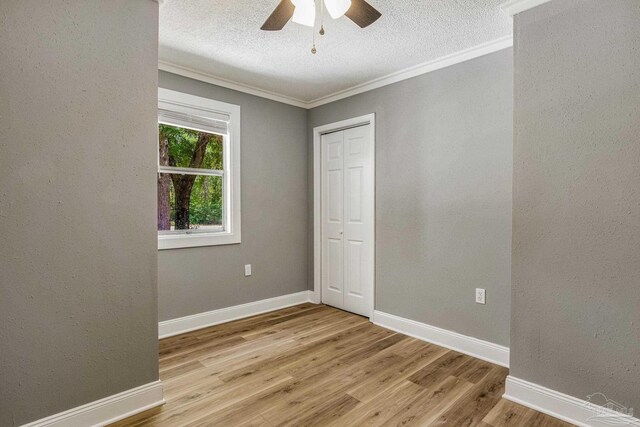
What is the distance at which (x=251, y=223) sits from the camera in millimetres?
3682

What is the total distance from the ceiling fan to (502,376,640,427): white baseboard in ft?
7.49

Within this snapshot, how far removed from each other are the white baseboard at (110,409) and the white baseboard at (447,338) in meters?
2.10

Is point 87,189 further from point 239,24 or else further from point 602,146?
point 602,146

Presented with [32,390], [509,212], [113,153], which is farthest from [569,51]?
[32,390]

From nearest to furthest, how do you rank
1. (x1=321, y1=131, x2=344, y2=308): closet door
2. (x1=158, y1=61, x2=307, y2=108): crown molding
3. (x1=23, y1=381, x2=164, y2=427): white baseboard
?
(x1=23, y1=381, x2=164, y2=427): white baseboard, (x1=158, y1=61, x2=307, y2=108): crown molding, (x1=321, y1=131, x2=344, y2=308): closet door

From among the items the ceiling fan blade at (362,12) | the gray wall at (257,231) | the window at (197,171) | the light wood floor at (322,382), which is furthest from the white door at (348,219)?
the ceiling fan blade at (362,12)

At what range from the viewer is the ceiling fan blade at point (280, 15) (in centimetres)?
161

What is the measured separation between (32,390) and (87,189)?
1.03m

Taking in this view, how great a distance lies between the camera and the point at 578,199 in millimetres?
1859

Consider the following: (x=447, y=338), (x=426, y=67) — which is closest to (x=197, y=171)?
(x=426, y=67)

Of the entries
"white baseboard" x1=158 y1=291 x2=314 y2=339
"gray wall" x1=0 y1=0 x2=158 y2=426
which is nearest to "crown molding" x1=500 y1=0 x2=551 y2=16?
"gray wall" x1=0 y1=0 x2=158 y2=426

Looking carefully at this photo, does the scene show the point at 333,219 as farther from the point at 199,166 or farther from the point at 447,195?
the point at 199,166

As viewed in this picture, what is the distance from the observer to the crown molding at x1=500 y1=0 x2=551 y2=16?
1.99 metres

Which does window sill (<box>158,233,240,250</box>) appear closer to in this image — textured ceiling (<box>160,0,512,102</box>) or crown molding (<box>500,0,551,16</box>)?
textured ceiling (<box>160,0,512,102</box>)
